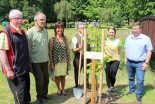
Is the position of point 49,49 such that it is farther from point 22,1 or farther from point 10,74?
point 22,1

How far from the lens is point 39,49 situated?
5613 millimetres

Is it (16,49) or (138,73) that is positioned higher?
(16,49)

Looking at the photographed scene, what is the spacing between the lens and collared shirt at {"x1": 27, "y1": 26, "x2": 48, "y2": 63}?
5512 mm

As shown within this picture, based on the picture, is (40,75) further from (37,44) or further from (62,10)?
(62,10)

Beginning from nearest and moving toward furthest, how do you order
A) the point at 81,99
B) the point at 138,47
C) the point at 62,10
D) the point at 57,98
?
the point at 138,47 < the point at 81,99 < the point at 57,98 < the point at 62,10

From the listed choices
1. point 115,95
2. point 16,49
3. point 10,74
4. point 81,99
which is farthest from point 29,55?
point 115,95

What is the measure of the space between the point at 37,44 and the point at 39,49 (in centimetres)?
12

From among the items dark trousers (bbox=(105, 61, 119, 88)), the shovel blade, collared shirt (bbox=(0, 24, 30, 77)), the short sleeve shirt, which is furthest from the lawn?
the short sleeve shirt

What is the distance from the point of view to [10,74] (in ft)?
15.6

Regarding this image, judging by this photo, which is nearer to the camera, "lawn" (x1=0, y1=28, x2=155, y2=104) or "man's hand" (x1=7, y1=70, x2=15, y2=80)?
"man's hand" (x1=7, y1=70, x2=15, y2=80)

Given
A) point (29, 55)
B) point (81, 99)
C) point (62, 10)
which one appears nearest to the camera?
point (29, 55)

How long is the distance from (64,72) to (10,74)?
1.92 m

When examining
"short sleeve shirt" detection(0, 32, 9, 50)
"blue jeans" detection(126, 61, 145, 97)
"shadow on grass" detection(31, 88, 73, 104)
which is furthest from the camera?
→ "shadow on grass" detection(31, 88, 73, 104)

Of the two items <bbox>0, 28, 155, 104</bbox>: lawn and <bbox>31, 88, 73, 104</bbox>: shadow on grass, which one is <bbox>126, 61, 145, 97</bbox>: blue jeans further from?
<bbox>31, 88, 73, 104</bbox>: shadow on grass
